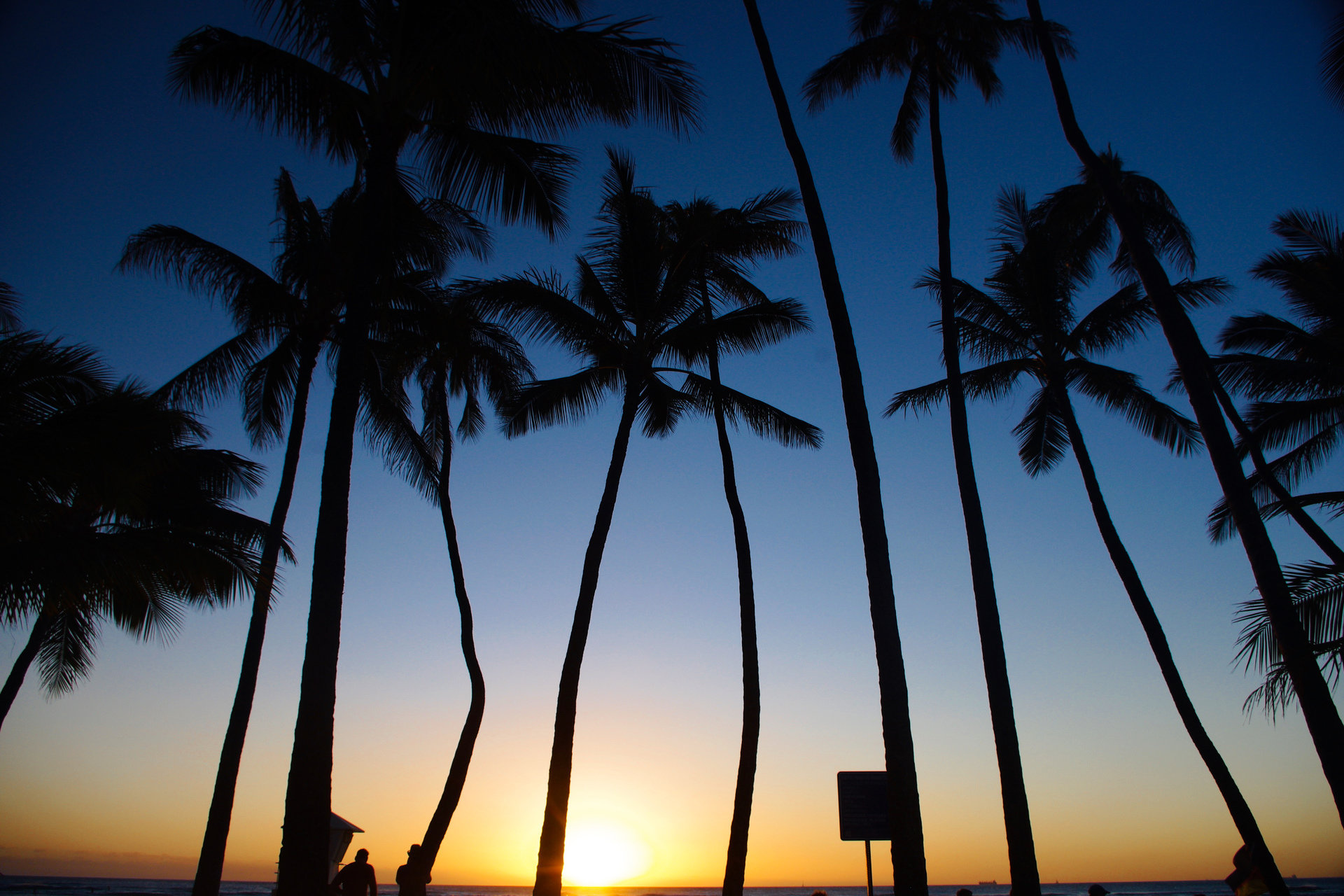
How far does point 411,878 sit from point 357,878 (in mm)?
4477

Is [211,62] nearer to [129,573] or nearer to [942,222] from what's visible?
[129,573]

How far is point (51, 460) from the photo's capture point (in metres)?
6.41

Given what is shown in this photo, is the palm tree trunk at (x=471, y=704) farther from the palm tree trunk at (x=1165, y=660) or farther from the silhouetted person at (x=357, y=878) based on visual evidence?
the palm tree trunk at (x=1165, y=660)

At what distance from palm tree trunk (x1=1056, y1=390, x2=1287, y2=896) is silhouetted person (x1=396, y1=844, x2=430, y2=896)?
13.2 m

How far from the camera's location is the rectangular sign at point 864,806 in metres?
8.27

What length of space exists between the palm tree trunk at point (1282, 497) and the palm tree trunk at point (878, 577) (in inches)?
271

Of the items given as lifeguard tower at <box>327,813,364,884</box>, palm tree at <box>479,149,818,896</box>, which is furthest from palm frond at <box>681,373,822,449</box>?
lifeguard tower at <box>327,813,364,884</box>

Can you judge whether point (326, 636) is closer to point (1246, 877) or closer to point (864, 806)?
point (864, 806)

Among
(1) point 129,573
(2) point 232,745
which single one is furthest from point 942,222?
(2) point 232,745

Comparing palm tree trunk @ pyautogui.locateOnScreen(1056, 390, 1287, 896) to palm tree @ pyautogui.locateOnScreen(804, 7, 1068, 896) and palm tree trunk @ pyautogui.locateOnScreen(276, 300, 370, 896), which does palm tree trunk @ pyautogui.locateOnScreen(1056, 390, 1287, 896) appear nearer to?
palm tree @ pyautogui.locateOnScreen(804, 7, 1068, 896)

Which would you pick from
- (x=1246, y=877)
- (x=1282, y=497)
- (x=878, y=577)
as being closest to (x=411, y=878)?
(x=878, y=577)

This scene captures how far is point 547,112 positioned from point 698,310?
5814 mm

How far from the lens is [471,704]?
1678 cm

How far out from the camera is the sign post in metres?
8.27
